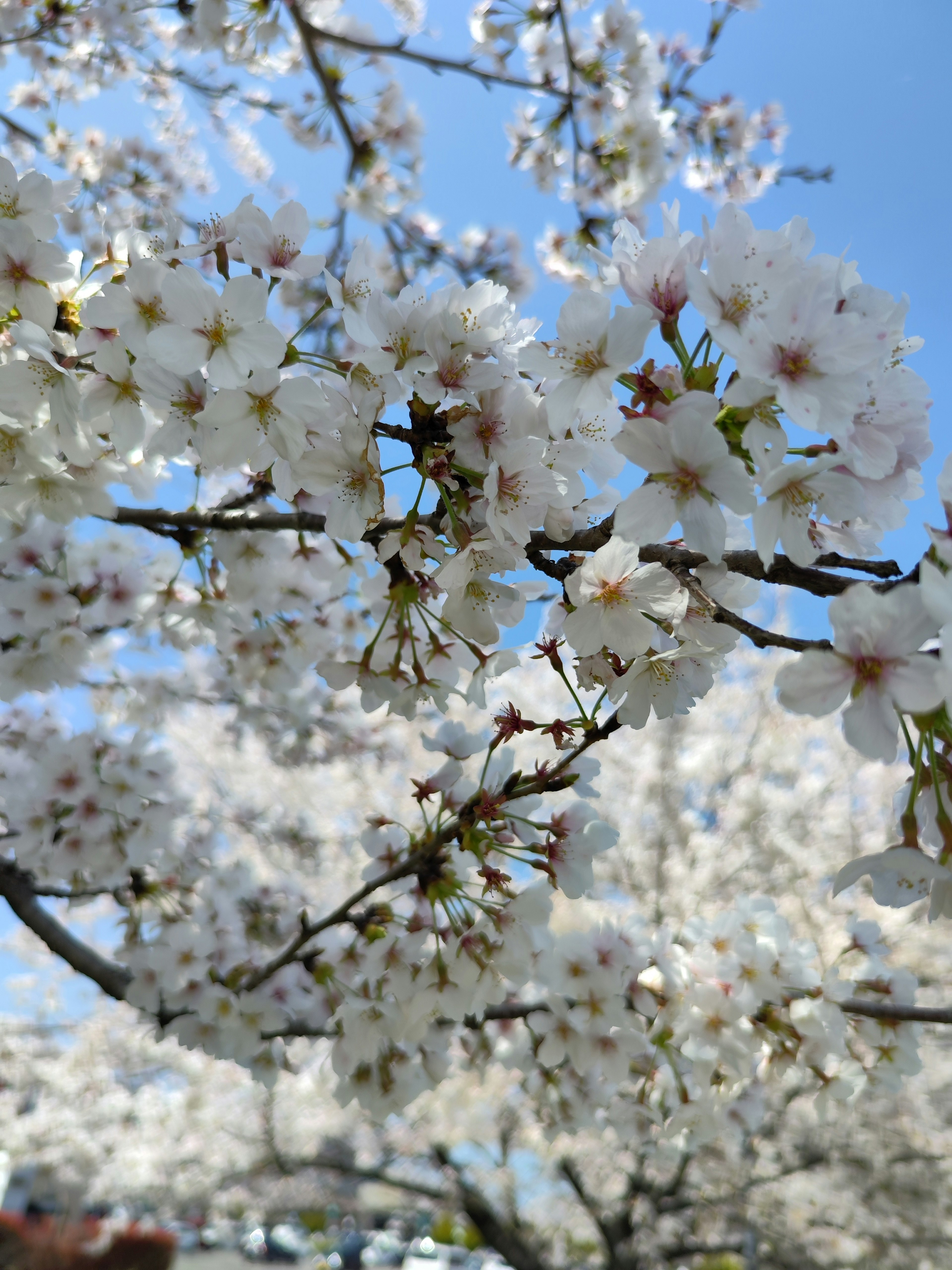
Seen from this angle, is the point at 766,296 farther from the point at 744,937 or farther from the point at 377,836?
the point at 744,937

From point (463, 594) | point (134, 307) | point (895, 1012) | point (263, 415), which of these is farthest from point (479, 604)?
point (895, 1012)

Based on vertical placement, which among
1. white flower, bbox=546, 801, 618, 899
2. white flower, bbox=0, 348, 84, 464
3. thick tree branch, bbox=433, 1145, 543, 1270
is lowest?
thick tree branch, bbox=433, 1145, 543, 1270

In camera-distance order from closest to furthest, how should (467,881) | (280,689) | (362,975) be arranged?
(467,881), (362,975), (280,689)

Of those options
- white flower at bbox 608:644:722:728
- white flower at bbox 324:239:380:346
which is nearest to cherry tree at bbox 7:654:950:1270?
white flower at bbox 608:644:722:728

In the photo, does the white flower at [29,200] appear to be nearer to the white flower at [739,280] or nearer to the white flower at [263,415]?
the white flower at [263,415]

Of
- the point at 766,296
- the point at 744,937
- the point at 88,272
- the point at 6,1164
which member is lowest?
the point at 6,1164

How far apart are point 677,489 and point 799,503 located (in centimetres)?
12

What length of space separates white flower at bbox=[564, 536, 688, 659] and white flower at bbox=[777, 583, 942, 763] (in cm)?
17

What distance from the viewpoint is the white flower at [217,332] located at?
2.70ft

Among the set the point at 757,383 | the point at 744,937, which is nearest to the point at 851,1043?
the point at 744,937

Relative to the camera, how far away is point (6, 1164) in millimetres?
9070

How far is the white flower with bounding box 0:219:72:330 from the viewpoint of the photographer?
3.24 ft

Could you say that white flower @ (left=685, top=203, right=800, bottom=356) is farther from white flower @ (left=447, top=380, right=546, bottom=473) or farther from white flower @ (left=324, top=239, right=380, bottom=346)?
white flower @ (left=324, top=239, right=380, bottom=346)

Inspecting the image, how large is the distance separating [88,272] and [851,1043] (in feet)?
7.67
